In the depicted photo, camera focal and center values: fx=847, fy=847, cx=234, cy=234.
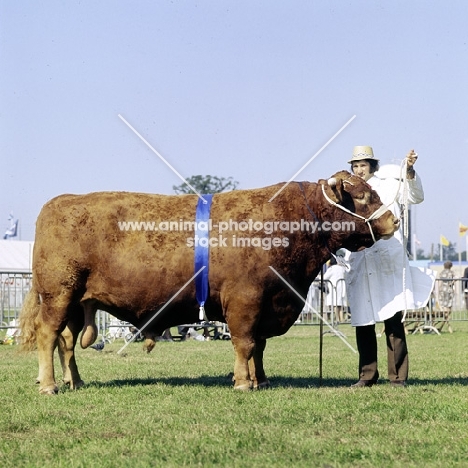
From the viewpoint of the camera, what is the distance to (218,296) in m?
8.31

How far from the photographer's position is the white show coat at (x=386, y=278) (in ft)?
28.2

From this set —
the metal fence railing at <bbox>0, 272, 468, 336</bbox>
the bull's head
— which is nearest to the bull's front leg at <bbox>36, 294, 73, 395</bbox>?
the bull's head

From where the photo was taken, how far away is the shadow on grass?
28.9 feet

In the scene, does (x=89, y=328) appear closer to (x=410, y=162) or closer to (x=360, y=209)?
(x=360, y=209)

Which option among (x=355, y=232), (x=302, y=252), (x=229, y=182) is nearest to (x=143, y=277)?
(x=302, y=252)

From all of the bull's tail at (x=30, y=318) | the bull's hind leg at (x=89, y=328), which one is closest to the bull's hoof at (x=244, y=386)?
the bull's hind leg at (x=89, y=328)

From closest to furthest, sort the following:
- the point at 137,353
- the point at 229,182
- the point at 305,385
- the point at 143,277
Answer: the point at 143,277, the point at 305,385, the point at 137,353, the point at 229,182

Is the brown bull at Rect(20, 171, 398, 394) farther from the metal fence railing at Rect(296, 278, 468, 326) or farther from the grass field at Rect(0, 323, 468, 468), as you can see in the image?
the metal fence railing at Rect(296, 278, 468, 326)

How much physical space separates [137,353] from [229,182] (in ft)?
13.5

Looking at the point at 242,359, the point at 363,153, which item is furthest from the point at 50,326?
the point at 363,153

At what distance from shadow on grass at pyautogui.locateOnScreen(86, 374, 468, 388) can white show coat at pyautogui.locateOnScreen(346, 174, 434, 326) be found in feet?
2.69

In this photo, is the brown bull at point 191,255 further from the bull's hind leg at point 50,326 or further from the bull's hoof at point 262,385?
the bull's hoof at point 262,385

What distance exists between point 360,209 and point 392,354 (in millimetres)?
1541

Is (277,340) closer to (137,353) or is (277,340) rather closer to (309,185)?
(137,353)
